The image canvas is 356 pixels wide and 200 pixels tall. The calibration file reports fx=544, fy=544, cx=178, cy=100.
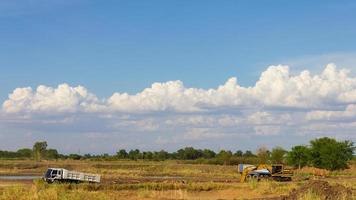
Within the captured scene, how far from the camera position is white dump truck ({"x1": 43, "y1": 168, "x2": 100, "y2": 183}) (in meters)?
48.1

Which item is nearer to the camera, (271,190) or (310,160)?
(271,190)

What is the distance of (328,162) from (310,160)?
346 centimetres

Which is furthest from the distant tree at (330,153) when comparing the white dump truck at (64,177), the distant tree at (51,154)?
the distant tree at (51,154)

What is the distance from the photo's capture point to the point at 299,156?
9394 cm

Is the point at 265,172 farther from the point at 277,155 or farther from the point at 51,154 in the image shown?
the point at 51,154

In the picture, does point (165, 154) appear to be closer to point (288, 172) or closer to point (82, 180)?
point (288, 172)

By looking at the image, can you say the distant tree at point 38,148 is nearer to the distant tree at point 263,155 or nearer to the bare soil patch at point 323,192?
the distant tree at point 263,155

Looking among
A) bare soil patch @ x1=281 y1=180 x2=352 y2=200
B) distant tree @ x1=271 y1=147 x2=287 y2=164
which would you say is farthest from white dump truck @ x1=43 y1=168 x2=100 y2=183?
distant tree @ x1=271 y1=147 x2=287 y2=164

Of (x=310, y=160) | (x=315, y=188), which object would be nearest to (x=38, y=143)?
(x=310, y=160)

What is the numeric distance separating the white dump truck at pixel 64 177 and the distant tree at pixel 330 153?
50.8 m

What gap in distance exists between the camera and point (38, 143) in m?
142

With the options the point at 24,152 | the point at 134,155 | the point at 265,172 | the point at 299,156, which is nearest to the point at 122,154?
the point at 134,155

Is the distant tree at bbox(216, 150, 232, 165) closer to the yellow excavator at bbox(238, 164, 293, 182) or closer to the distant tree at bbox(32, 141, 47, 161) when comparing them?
the distant tree at bbox(32, 141, 47, 161)

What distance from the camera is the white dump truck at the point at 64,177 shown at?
158 feet
